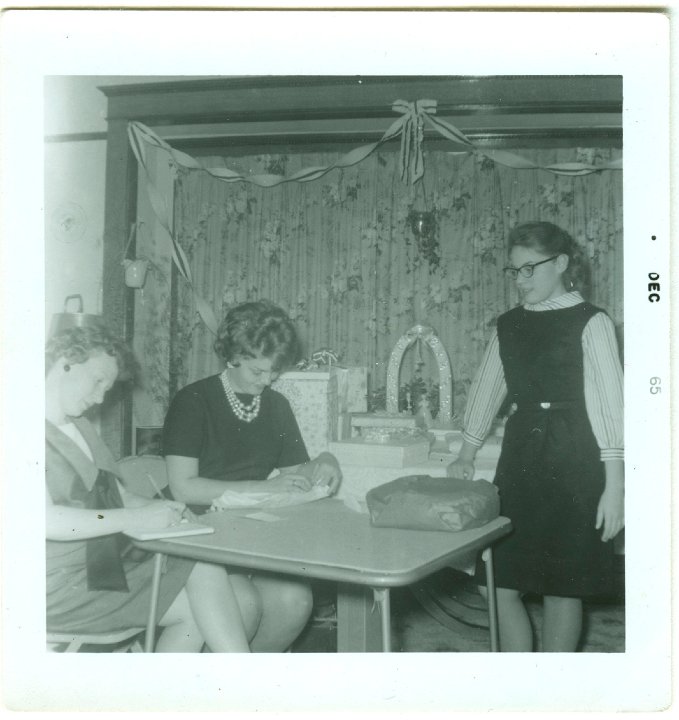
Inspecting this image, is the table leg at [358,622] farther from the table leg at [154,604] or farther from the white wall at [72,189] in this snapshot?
the white wall at [72,189]

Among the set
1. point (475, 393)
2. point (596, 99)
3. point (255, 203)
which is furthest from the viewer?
point (255, 203)

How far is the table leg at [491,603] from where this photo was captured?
184 cm

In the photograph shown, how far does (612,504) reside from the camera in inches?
69.7

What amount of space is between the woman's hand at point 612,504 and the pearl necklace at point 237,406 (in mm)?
1036

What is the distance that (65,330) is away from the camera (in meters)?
1.66

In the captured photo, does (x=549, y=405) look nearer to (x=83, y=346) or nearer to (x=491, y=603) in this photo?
(x=491, y=603)

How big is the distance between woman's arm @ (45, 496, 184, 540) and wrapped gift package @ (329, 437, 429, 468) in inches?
29.1

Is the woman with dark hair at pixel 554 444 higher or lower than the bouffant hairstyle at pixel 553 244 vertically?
lower

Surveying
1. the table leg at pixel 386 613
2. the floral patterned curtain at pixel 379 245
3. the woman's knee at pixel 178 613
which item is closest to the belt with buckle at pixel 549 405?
the table leg at pixel 386 613

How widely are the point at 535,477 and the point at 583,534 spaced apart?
193 millimetres

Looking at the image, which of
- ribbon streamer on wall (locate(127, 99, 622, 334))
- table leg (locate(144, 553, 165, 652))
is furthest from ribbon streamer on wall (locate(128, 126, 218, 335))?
table leg (locate(144, 553, 165, 652))

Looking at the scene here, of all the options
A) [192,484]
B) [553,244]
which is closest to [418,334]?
[553,244]

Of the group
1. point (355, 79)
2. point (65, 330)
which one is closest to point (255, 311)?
point (65, 330)
